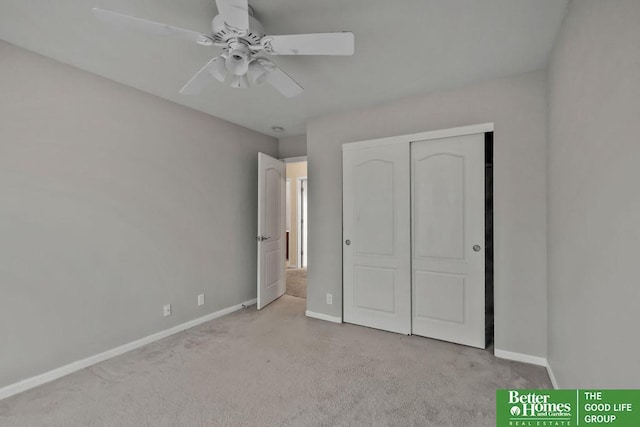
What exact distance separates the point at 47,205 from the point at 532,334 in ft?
13.0

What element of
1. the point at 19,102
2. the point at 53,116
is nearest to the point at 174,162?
the point at 53,116

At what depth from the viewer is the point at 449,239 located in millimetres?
2801

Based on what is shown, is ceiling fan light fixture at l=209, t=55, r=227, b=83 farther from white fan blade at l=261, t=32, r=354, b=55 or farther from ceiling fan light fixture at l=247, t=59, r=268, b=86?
white fan blade at l=261, t=32, r=354, b=55

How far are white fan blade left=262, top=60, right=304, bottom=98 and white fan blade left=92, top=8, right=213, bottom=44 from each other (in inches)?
15.5

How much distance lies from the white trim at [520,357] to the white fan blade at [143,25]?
125 inches

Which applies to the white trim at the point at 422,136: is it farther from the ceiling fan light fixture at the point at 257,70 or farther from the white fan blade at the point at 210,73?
the white fan blade at the point at 210,73

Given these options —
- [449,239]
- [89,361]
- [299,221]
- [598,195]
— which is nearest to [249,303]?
[89,361]

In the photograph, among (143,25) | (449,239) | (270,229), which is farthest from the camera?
(270,229)

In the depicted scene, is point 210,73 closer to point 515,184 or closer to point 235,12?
point 235,12

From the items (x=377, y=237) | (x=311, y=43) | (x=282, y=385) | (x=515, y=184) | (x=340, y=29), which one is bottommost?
(x=282, y=385)

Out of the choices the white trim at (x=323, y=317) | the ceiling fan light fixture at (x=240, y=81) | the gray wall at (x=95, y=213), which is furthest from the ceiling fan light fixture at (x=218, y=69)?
the white trim at (x=323, y=317)

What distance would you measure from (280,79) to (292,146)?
2.41 m

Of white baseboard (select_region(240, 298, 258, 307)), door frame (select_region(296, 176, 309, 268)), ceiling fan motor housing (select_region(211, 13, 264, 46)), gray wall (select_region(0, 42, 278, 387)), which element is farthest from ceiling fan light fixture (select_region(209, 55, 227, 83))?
door frame (select_region(296, 176, 309, 268))

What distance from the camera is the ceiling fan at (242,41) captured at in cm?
137
